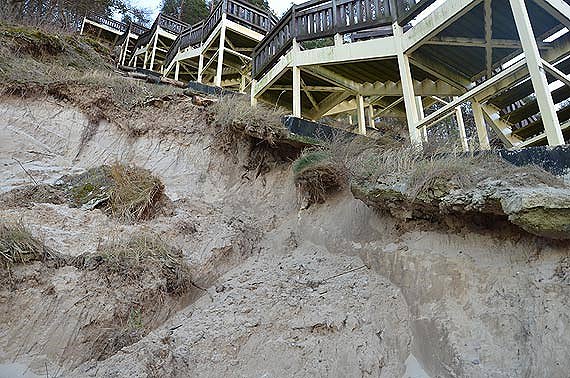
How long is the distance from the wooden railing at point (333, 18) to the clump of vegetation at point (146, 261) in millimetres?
5220

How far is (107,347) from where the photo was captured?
3.69 m

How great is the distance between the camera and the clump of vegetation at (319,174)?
556 cm

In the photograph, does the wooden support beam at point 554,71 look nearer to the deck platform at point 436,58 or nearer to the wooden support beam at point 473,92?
the deck platform at point 436,58

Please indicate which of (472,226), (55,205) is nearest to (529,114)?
(472,226)

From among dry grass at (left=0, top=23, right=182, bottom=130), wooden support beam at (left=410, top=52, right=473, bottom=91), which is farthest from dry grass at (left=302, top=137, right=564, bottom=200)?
dry grass at (left=0, top=23, right=182, bottom=130)

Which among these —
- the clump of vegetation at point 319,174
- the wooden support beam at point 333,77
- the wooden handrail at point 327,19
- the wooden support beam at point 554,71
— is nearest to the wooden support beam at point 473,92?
the wooden support beam at point 554,71

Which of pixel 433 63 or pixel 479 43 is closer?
pixel 479 43

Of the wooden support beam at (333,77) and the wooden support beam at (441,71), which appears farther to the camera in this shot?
the wooden support beam at (333,77)

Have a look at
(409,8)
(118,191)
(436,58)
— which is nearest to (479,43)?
(436,58)

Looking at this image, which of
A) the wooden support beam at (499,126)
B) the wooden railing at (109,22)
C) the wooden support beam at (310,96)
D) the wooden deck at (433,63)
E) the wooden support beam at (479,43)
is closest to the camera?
the wooden deck at (433,63)

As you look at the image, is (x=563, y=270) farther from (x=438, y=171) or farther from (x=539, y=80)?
(x=539, y=80)

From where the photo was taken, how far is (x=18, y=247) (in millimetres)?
3988

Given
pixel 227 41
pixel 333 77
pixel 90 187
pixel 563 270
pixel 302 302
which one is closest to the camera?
pixel 563 270

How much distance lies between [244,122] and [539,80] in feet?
15.0
